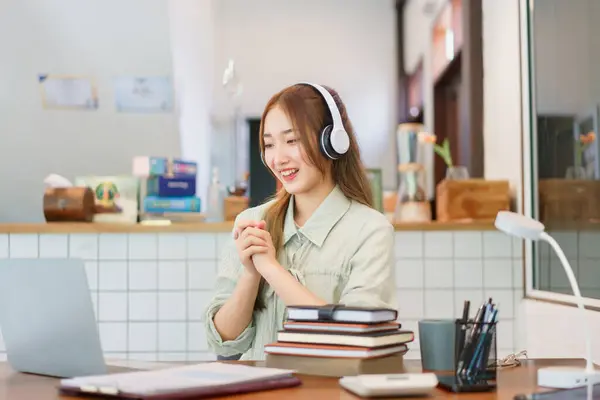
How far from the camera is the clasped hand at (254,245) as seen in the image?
192 cm

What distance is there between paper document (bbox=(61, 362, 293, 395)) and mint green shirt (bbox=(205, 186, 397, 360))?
560mm

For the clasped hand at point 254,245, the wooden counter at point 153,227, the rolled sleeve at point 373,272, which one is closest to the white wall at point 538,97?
the wooden counter at point 153,227

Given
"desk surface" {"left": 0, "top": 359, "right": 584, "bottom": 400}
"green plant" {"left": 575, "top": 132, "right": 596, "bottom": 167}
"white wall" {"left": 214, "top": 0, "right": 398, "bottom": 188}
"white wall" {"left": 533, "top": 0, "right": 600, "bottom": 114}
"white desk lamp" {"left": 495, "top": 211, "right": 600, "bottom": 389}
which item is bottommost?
"desk surface" {"left": 0, "top": 359, "right": 584, "bottom": 400}

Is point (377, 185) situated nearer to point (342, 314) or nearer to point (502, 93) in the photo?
point (502, 93)

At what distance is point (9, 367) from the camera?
5.74 ft

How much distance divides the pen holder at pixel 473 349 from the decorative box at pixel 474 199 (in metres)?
2.19

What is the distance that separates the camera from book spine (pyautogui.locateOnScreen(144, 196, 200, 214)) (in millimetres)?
3705

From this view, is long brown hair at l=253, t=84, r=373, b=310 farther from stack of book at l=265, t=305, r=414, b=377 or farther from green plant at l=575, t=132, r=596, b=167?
green plant at l=575, t=132, r=596, b=167

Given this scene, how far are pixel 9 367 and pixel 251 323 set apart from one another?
572 mm

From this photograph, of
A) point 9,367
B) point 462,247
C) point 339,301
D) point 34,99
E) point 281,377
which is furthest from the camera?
point 34,99

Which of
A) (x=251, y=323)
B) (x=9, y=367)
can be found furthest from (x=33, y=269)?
(x=251, y=323)

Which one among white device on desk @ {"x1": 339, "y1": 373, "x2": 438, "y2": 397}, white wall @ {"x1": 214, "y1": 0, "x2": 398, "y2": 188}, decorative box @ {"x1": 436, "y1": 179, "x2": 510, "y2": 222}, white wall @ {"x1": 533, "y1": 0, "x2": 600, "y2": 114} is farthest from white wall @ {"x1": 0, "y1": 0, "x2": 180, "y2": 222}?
white device on desk @ {"x1": 339, "y1": 373, "x2": 438, "y2": 397}

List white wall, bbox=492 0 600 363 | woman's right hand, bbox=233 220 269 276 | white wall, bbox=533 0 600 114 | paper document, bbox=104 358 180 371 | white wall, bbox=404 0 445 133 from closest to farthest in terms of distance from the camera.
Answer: paper document, bbox=104 358 180 371, woman's right hand, bbox=233 220 269 276, white wall, bbox=533 0 600 114, white wall, bbox=492 0 600 363, white wall, bbox=404 0 445 133

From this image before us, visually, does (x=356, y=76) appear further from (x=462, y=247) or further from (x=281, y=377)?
(x=281, y=377)
